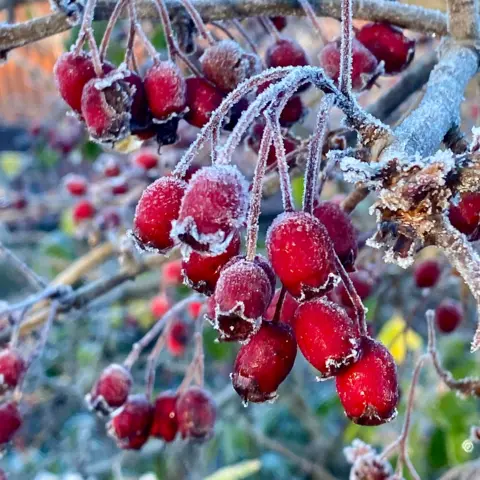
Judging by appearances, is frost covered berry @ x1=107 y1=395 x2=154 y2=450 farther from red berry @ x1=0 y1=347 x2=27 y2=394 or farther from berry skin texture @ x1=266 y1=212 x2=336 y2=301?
berry skin texture @ x1=266 y1=212 x2=336 y2=301

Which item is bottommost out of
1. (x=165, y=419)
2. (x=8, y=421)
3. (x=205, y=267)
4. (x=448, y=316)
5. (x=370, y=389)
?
(x=448, y=316)

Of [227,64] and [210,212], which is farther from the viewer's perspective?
[227,64]

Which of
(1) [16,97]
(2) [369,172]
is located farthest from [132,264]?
(1) [16,97]

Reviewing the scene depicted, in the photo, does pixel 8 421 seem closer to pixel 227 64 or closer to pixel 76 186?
pixel 227 64

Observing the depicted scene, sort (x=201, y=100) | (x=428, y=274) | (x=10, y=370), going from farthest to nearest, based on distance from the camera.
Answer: (x=428, y=274)
(x=10, y=370)
(x=201, y=100)

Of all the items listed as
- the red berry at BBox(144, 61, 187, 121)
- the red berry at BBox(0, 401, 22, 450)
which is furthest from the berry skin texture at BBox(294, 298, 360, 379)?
the red berry at BBox(0, 401, 22, 450)

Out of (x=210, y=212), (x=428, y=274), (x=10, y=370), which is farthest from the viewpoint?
(x=428, y=274)

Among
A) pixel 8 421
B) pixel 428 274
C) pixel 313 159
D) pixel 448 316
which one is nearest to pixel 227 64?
pixel 313 159

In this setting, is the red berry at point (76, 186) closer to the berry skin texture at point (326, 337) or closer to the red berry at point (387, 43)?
the red berry at point (387, 43)

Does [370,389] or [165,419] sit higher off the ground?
[370,389]
